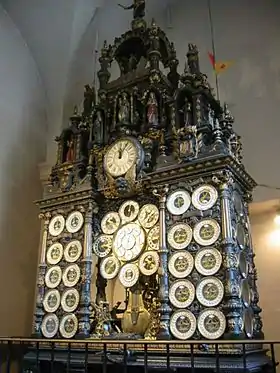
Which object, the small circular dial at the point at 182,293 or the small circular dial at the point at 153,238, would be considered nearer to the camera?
the small circular dial at the point at 182,293

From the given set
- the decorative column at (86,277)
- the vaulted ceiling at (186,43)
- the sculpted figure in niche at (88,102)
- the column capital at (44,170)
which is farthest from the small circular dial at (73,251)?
the vaulted ceiling at (186,43)

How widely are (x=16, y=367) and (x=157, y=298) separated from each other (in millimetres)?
2758

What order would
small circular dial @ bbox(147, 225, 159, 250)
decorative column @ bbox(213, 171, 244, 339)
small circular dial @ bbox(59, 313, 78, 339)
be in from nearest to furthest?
decorative column @ bbox(213, 171, 244, 339), small circular dial @ bbox(147, 225, 159, 250), small circular dial @ bbox(59, 313, 78, 339)

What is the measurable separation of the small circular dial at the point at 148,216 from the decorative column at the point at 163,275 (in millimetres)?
199

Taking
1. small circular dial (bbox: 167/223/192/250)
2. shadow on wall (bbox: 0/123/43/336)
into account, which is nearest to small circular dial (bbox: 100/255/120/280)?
small circular dial (bbox: 167/223/192/250)

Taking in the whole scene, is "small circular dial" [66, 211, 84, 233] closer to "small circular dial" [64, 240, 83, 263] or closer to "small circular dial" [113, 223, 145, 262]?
"small circular dial" [64, 240, 83, 263]

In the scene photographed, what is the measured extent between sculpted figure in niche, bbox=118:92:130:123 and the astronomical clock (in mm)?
18

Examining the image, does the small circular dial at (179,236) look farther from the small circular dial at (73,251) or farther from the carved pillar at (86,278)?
the small circular dial at (73,251)

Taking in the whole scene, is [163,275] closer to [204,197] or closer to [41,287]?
Result: [204,197]

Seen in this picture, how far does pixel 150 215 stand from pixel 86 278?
1125 mm

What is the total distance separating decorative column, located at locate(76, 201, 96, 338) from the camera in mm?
5215

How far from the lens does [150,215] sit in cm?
538

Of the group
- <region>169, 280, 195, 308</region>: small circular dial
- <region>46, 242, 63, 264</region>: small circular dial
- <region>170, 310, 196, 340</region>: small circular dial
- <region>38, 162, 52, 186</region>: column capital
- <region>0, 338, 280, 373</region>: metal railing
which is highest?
<region>38, 162, 52, 186</region>: column capital

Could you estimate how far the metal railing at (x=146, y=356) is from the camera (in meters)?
3.83
